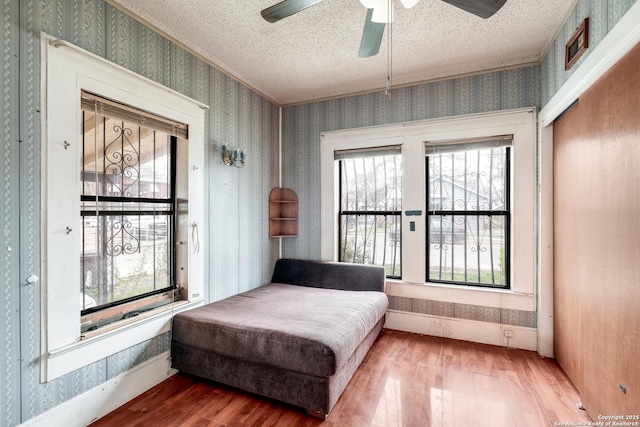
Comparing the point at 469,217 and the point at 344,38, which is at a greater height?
the point at 344,38

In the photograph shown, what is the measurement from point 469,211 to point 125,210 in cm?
318

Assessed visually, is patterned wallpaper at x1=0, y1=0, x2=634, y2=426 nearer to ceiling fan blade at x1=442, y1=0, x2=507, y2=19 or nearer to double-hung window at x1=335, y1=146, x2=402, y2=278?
double-hung window at x1=335, y1=146, x2=402, y2=278

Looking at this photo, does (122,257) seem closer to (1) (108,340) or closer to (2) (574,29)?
(1) (108,340)

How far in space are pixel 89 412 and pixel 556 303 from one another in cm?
365

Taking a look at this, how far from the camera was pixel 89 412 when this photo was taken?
1844 millimetres

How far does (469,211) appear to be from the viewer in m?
3.10

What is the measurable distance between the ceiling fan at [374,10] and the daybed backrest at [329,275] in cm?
213

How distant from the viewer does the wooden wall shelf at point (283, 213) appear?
3725 millimetres

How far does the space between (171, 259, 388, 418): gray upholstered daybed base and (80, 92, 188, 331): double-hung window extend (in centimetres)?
43

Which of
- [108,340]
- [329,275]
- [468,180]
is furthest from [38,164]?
[468,180]

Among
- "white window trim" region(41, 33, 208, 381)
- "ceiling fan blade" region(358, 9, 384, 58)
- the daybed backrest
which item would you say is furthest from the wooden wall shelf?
"ceiling fan blade" region(358, 9, 384, 58)

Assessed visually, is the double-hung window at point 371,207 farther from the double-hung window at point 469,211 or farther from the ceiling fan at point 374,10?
the ceiling fan at point 374,10

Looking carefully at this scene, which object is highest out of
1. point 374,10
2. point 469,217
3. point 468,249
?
point 374,10

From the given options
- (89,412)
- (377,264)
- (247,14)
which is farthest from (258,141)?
(89,412)
